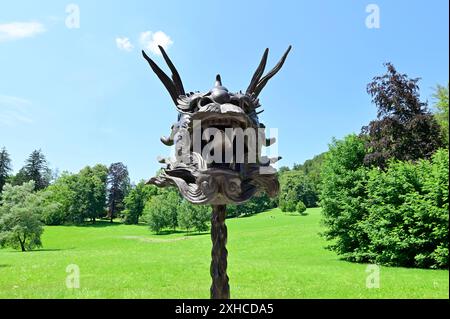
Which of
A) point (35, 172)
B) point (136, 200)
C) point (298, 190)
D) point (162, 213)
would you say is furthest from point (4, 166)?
point (298, 190)

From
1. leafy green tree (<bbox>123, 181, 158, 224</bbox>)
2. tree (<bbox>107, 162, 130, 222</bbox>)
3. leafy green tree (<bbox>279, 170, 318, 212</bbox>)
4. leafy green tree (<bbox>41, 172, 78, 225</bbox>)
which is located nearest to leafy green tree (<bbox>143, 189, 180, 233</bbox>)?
leafy green tree (<bbox>123, 181, 158, 224</bbox>)

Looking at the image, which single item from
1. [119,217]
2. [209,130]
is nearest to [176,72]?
[209,130]

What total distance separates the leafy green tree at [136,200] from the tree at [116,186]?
7579mm

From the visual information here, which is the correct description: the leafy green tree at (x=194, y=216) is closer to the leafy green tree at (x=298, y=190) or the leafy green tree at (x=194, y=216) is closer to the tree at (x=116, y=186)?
the tree at (x=116, y=186)

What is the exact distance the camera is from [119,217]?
6981 centimetres

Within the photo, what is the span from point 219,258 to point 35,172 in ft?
243

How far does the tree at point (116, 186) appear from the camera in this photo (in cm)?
6738

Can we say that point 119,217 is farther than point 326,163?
Yes

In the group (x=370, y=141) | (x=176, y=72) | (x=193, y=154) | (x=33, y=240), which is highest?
(x=370, y=141)

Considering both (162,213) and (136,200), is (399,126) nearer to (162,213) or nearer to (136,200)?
(162,213)

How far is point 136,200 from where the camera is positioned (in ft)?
192
